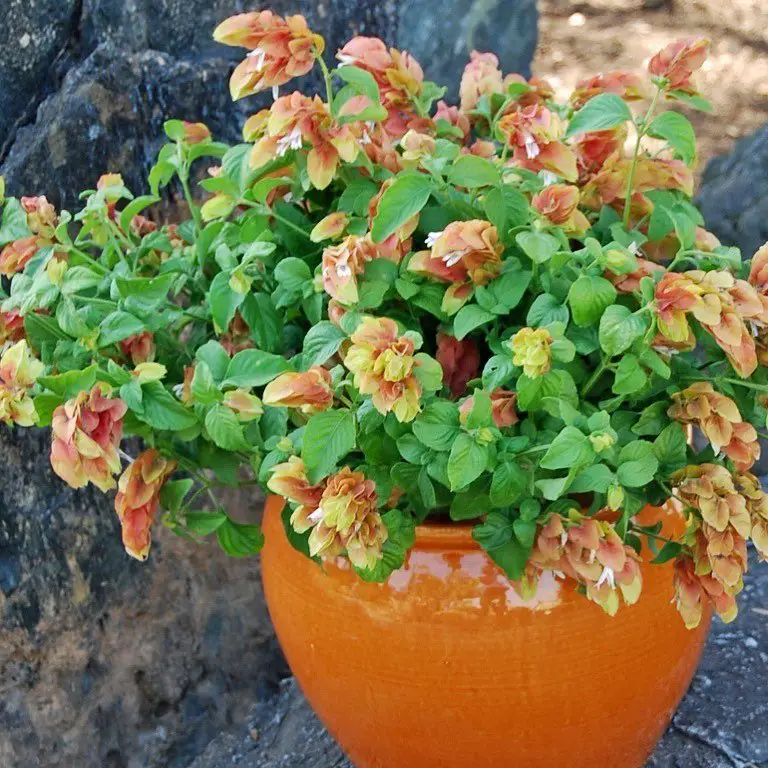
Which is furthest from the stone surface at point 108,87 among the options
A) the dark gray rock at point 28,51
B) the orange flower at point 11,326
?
the orange flower at point 11,326

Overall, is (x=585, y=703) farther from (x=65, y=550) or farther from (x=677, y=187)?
(x=65, y=550)

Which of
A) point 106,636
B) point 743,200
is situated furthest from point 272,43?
point 743,200

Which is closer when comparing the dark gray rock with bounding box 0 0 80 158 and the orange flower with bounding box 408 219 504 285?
the orange flower with bounding box 408 219 504 285

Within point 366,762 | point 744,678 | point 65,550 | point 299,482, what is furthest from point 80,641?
point 744,678

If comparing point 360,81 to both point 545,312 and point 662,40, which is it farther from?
point 662,40

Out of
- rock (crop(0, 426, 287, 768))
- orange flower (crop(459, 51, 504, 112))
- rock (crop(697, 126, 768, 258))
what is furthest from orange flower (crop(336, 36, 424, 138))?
rock (crop(697, 126, 768, 258))

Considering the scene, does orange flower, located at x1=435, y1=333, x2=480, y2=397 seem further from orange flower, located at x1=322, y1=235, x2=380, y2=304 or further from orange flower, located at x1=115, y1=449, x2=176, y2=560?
orange flower, located at x1=115, y1=449, x2=176, y2=560
